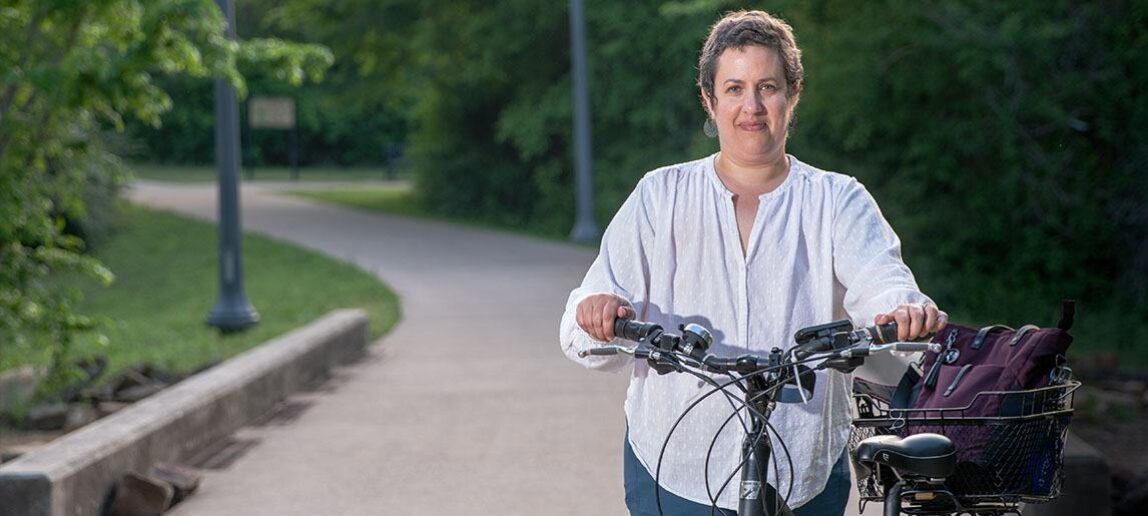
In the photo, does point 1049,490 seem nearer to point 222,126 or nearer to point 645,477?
point 645,477

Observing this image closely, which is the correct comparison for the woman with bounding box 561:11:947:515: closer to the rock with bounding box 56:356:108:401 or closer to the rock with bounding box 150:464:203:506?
the rock with bounding box 150:464:203:506

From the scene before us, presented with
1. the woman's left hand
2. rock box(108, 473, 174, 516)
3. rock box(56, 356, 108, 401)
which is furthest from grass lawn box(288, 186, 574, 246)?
the woman's left hand

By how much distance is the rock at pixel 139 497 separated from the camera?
726cm

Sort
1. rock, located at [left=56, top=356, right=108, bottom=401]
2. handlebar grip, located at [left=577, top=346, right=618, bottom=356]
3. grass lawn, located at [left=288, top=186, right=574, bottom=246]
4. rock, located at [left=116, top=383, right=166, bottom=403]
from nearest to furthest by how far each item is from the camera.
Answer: handlebar grip, located at [left=577, top=346, right=618, bottom=356] → rock, located at [left=116, top=383, right=166, bottom=403] → rock, located at [left=56, top=356, right=108, bottom=401] → grass lawn, located at [left=288, top=186, right=574, bottom=246]

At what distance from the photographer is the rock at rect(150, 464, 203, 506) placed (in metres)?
7.80

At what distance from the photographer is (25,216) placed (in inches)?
417

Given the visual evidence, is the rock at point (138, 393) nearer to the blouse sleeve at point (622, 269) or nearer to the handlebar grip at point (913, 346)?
the blouse sleeve at point (622, 269)

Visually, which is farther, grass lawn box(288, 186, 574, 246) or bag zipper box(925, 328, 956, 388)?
grass lawn box(288, 186, 574, 246)

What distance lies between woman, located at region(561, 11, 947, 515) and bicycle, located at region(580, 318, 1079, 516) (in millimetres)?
87

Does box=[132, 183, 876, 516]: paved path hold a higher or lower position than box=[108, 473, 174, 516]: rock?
lower

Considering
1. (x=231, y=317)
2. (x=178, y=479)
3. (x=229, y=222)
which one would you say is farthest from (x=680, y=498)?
(x=231, y=317)

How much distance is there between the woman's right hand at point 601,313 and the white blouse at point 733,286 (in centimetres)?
12

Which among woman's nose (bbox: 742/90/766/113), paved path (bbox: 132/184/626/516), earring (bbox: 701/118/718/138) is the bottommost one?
paved path (bbox: 132/184/626/516)

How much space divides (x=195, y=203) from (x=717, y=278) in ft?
106
